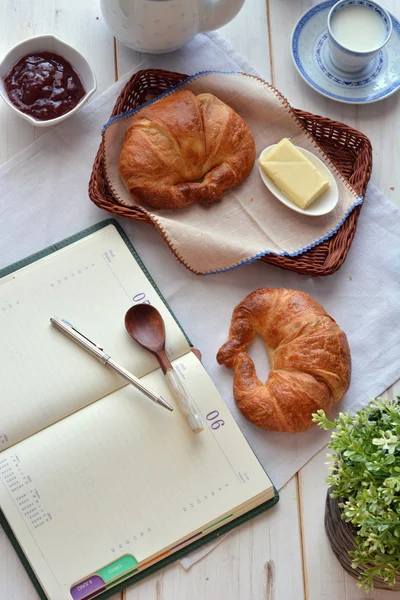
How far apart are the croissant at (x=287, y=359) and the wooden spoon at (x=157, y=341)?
11 centimetres

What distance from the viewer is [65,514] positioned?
130 centimetres

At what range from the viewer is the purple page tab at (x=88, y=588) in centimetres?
127

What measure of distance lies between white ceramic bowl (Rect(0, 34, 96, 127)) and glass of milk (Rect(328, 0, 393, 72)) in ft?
1.71

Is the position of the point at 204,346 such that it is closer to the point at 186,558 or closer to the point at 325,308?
the point at 325,308

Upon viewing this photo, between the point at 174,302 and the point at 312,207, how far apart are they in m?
0.34

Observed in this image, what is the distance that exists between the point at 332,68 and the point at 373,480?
0.98m

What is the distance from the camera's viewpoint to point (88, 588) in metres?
1.28

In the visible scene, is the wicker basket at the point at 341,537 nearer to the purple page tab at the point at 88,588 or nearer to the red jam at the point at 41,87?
the purple page tab at the point at 88,588

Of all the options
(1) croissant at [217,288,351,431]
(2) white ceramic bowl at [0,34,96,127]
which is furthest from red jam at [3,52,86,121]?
(1) croissant at [217,288,351,431]

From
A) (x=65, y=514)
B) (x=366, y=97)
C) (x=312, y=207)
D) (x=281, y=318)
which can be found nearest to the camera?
(x=65, y=514)

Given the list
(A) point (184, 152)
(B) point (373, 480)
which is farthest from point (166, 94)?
(B) point (373, 480)

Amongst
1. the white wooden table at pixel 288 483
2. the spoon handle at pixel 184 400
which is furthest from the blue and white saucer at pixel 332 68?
the spoon handle at pixel 184 400

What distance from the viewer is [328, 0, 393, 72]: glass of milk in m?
1.57

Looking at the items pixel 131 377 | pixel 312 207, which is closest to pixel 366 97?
pixel 312 207
